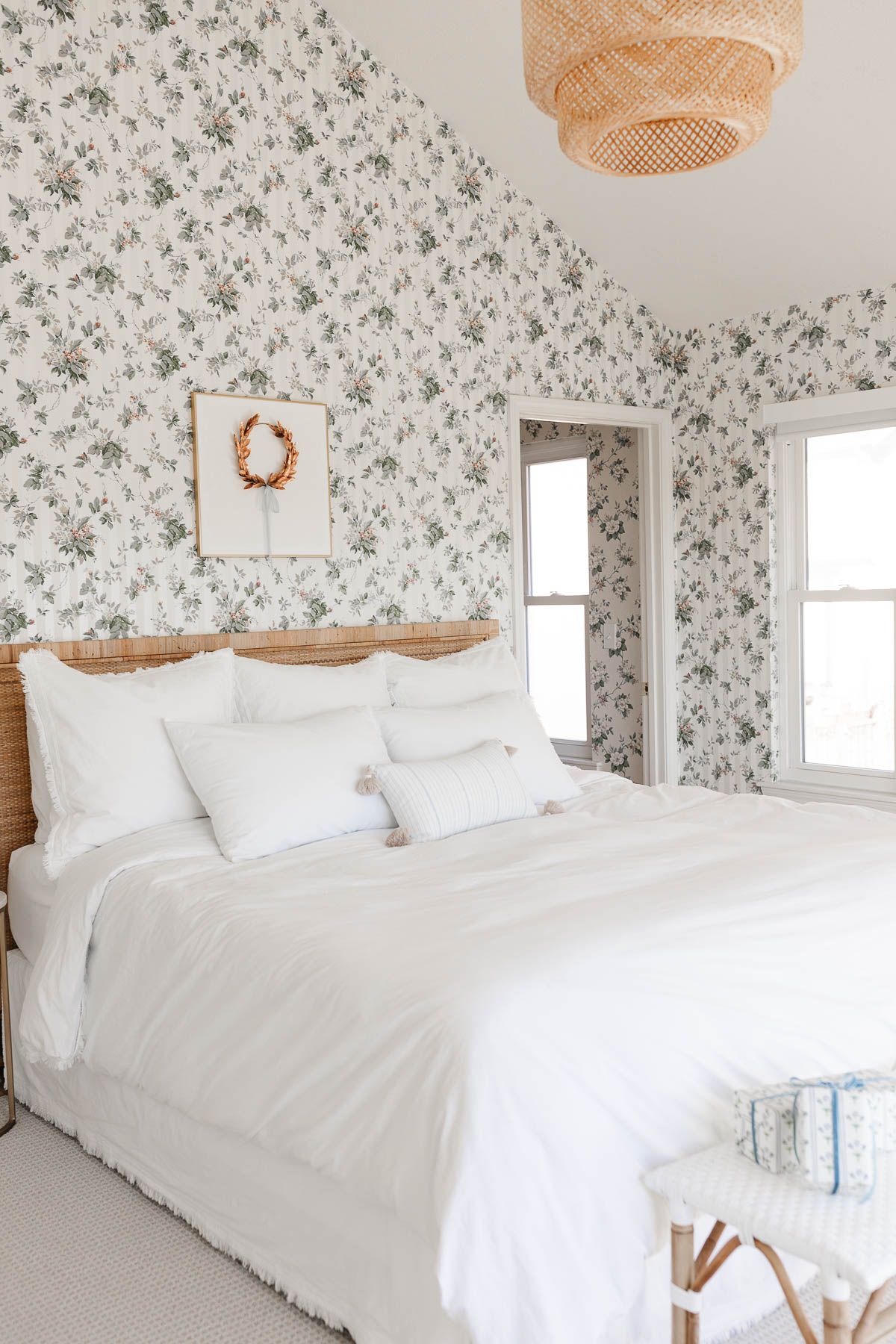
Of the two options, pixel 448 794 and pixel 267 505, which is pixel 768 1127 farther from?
pixel 267 505

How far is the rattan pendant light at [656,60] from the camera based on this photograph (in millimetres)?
1968

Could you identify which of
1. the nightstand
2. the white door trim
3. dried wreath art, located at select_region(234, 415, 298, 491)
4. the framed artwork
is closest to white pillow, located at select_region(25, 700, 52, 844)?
the nightstand

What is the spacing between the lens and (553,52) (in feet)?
6.92

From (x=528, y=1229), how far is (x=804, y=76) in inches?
134

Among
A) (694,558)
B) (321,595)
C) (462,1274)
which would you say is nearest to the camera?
(462,1274)

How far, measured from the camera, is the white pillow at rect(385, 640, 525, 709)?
379cm

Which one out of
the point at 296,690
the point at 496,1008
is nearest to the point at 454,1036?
the point at 496,1008

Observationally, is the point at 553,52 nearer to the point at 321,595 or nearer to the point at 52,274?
the point at 52,274

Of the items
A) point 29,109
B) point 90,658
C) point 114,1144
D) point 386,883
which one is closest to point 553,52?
point 386,883

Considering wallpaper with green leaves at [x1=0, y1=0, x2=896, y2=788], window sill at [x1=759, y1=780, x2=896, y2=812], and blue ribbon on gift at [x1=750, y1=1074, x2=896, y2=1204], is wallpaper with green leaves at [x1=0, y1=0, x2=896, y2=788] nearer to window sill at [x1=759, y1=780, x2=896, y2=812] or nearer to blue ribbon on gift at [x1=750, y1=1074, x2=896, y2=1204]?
window sill at [x1=759, y1=780, x2=896, y2=812]

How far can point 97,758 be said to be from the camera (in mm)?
3057

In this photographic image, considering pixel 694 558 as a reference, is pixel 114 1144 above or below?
below

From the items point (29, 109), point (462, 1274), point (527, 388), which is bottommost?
point (462, 1274)

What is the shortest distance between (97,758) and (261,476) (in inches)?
47.9
